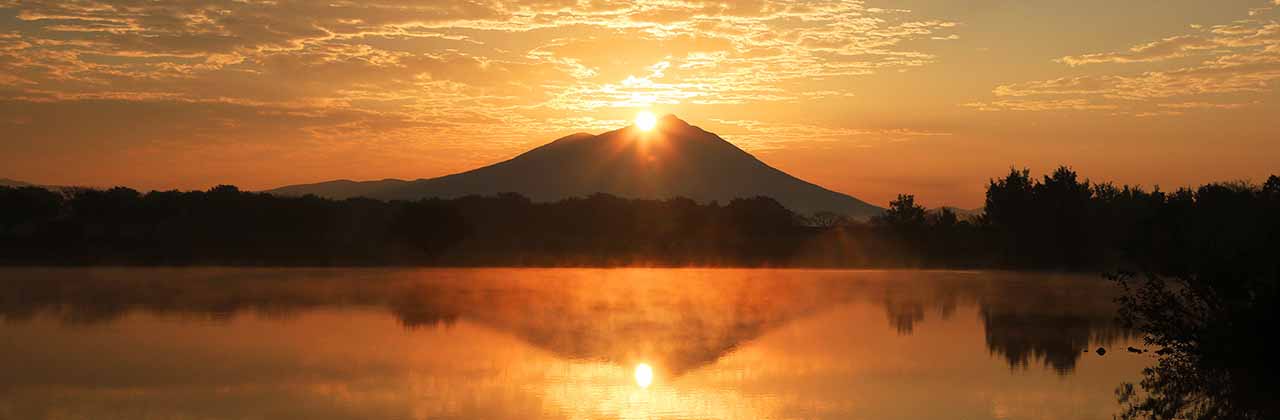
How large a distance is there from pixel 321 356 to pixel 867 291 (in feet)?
98.0

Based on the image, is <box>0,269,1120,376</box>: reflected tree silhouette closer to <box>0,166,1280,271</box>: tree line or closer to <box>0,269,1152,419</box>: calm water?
<box>0,269,1152,419</box>: calm water

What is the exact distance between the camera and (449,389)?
18125mm

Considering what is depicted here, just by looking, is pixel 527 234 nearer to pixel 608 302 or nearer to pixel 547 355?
pixel 608 302

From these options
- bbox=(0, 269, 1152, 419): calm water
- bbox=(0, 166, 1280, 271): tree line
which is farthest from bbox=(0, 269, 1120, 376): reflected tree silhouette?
bbox=(0, 166, 1280, 271): tree line

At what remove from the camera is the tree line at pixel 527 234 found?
78.4m

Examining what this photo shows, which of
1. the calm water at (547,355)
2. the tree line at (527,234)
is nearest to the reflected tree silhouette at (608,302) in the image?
the calm water at (547,355)

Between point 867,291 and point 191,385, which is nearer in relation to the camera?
point 191,385

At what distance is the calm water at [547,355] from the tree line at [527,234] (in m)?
36.3

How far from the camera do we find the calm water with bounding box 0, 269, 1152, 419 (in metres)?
16.6

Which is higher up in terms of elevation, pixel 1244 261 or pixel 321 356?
pixel 1244 261

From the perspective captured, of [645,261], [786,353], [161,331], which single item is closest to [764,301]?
[786,353]

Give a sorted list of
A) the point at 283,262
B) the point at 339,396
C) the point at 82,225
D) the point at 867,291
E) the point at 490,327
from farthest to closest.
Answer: the point at 82,225 < the point at 283,262 < the point at 867,291 < the point at 490,327 < the point at 339,396

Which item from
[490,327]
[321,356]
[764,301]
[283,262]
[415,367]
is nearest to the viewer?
[415,367]

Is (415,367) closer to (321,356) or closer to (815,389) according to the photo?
(321,356)
